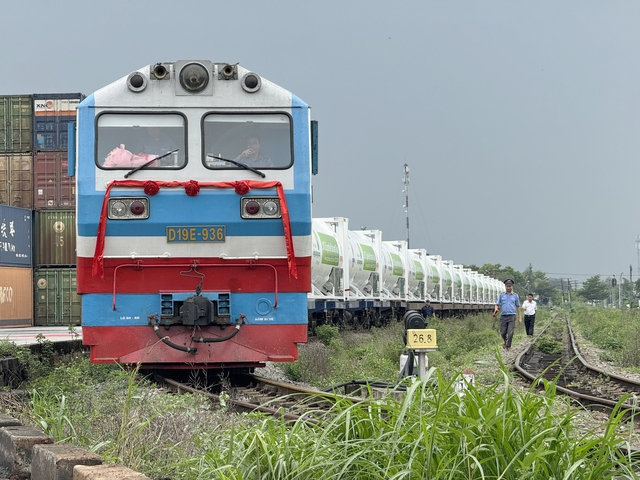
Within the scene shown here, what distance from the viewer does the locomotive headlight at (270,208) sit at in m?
9.55

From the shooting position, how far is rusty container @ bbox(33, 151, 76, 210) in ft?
89.6

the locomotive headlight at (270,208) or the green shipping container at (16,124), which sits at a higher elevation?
the green shipping container at (16,124)

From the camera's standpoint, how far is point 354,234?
26.4 m

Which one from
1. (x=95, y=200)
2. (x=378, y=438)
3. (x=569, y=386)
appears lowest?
(x=569, y=386)

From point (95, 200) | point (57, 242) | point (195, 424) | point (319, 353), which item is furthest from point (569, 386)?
point (57, 242)

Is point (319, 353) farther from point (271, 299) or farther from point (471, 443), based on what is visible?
point (471, 443)

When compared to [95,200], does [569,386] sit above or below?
below

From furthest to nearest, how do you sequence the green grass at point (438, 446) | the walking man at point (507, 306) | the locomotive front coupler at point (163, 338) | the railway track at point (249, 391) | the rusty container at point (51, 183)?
1. the rusty container at point (51, 183)
2. the walking man at point (507, 306)
3. the locomotive front coupler at point (163, 338)
4. the railway track at point (249, 391)
5. the green grass at point (438, 446)

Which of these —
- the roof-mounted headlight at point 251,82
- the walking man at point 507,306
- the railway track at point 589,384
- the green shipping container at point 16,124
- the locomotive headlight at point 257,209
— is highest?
the green shipping container at point 16,124

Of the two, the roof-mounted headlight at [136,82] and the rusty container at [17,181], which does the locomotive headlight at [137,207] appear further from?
the rusty container at [17,181]

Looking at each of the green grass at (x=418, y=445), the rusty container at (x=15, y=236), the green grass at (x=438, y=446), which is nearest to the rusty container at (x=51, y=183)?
the rusty container at (x=15, y=236)

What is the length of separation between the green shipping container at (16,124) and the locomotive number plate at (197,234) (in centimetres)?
1980

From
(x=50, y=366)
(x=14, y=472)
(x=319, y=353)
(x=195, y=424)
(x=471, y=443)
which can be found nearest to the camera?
(x=471, y=443)

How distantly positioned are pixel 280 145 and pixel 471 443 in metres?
6.13
